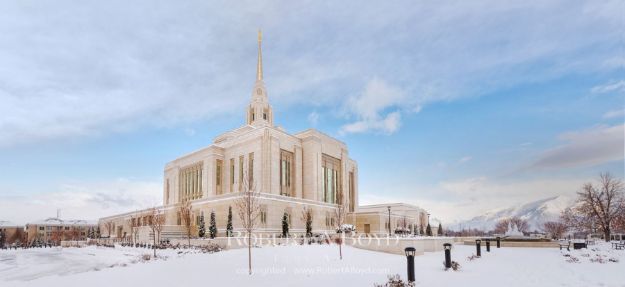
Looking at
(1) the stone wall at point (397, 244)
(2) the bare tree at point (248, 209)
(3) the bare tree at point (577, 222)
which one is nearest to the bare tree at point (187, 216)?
(2) the bare tree at point (248, 209)

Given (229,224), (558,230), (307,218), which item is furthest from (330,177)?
(558,230)

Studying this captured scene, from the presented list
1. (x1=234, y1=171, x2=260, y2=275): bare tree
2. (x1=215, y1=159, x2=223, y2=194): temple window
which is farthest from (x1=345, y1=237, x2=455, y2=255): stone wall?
(x1=215, y1=159, x2=223, y2=194): temple window

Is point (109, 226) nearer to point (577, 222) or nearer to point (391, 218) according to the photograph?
point (391, 218)

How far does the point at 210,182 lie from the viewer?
61.1 m

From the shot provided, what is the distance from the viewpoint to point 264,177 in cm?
5378

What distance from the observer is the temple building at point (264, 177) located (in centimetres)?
4794

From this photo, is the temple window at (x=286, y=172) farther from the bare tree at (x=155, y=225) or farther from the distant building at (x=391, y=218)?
the bare tree at (x=155, y=225)

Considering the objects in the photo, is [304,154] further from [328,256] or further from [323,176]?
[328,256]

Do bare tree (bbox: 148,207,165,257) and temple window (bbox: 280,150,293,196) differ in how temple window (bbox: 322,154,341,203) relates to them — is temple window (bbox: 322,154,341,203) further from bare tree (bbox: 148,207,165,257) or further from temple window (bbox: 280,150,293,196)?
bare tree (bbox: 148,207,165,257)

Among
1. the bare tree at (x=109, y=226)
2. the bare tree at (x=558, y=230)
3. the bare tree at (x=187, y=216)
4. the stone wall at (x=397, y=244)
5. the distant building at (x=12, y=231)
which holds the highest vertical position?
the bare tree at (x=187, y=216)

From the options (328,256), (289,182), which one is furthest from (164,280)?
(289,182)

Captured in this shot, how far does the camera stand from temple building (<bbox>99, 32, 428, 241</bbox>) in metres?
47.9

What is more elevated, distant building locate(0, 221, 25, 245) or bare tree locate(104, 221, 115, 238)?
bare tree locate(104, 221, 115, 238)

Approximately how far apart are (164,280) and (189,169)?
55403 millimetres
